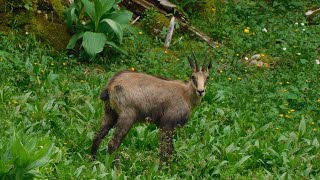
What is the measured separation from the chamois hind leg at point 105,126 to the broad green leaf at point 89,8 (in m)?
4.05

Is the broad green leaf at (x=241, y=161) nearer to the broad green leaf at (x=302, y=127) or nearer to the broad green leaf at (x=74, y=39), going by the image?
the broad green leaf at (x=302, y=127)

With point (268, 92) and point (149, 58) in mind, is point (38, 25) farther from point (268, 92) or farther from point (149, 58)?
point (268, 92)

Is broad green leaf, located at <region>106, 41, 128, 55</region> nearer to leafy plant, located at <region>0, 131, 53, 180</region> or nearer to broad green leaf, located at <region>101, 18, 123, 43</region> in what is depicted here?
broad green leaf, located at <region>101, 18, 123, 43</region>

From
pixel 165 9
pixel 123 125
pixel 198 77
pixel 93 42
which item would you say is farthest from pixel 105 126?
pixel 165 9

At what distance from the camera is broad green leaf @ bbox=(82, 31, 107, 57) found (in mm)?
12367

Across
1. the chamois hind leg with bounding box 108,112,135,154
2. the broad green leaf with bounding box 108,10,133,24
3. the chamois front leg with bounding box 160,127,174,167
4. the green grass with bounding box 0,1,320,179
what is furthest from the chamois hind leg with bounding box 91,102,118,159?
the broad green leaf with bounding box 108,10,133,24

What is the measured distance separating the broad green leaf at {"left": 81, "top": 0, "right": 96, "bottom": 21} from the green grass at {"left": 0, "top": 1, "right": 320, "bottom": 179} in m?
0.84

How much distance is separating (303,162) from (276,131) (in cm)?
126

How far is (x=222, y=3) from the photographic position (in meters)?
16.4

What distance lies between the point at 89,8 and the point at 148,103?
170 inches

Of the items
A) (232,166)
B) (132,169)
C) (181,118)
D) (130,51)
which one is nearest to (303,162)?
(232,166)

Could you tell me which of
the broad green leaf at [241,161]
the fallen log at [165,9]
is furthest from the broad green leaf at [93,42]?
the broad green leaf at [241,161]

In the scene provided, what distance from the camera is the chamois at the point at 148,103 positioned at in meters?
8.61

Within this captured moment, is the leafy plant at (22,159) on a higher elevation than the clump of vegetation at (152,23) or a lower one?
higher
